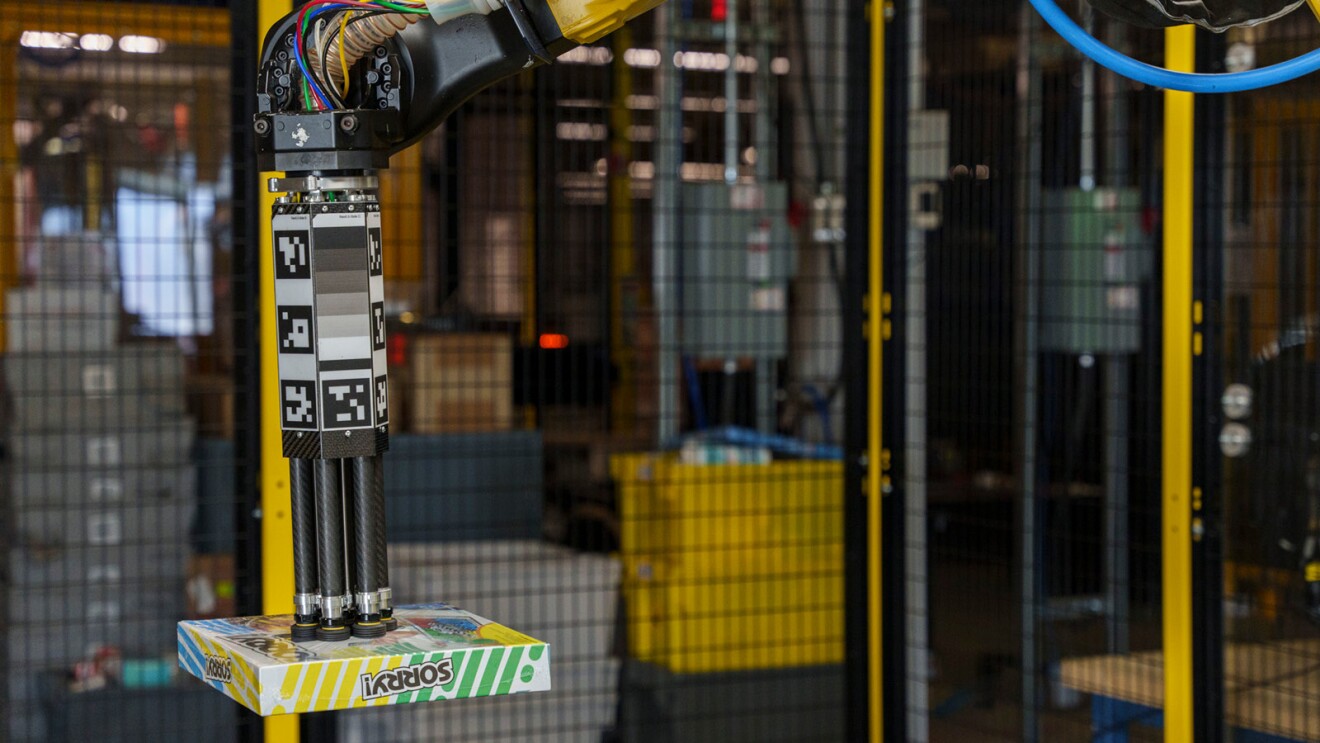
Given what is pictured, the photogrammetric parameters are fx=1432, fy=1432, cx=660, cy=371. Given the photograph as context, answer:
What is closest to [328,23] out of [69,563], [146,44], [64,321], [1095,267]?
[64,321]

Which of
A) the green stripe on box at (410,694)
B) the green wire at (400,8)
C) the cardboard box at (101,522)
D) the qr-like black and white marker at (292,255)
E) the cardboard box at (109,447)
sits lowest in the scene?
the cardboard box at (101,522)

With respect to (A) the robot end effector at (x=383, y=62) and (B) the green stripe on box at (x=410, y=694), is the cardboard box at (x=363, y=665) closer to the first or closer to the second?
(B) the green stripe on box at (x=410, y=694)

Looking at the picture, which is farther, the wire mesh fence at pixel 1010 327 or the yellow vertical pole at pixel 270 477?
the wire mesh fence at pixel 1010 327

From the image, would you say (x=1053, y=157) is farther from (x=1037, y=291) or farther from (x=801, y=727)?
(x=801, y=727)

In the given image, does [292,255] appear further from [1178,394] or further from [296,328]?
[1178,394]

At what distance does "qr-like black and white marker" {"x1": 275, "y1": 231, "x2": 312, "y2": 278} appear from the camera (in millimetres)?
2027

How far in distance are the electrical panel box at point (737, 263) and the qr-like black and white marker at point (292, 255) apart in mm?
2446

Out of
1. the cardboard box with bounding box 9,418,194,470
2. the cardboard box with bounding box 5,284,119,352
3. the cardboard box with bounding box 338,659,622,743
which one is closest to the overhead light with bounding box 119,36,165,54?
the cardboard box with bounding box 5,284,119,352

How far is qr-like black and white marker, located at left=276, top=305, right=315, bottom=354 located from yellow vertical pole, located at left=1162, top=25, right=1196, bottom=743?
2.18m

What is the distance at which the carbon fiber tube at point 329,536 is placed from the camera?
2.07 meters

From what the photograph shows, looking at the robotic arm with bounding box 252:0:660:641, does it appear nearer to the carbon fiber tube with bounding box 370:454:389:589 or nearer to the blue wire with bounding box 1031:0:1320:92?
the carbon fiber tube with bounding box 370:454:389:589

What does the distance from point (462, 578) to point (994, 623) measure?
3.05m

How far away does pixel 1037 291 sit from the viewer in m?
4.12

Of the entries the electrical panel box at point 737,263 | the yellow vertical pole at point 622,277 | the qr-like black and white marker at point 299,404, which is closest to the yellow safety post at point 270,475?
the electrical panel box at point 737,263
